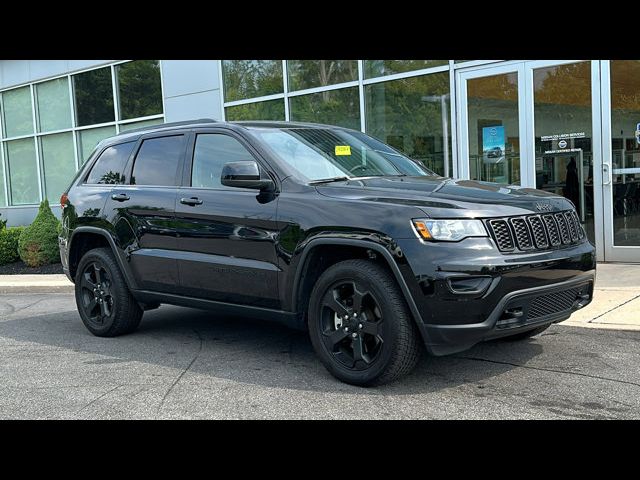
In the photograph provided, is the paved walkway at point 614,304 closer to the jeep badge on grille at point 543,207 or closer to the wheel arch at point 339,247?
the jeep badge on grille at point 543,207

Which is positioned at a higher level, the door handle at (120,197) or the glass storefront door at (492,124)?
the glass storefront door at (492,124)

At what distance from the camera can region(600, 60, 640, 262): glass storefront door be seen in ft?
29.7

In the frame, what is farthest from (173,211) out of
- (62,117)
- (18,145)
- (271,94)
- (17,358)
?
(18,145)

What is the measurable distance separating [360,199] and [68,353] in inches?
124

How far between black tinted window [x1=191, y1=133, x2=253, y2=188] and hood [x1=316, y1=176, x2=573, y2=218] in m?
0.94

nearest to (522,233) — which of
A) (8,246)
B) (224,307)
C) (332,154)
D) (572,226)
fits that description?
(572,226)

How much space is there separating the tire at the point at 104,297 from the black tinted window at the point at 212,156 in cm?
135

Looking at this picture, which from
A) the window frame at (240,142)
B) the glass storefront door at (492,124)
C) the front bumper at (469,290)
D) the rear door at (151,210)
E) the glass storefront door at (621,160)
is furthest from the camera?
the glass storefront door at (492,124)

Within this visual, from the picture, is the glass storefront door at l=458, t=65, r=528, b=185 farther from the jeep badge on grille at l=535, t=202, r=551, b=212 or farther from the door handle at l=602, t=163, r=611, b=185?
the jeep badge on grille at l=535, t=202, r=551, b=212

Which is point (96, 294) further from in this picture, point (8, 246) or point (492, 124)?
point (8, 246)

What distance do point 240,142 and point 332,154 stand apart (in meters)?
0.73

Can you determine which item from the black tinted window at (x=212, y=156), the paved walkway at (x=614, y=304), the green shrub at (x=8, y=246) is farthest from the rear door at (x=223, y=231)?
the green shrub at (x=8, y=246)

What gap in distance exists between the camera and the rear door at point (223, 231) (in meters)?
4.98

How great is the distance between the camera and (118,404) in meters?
4.40
